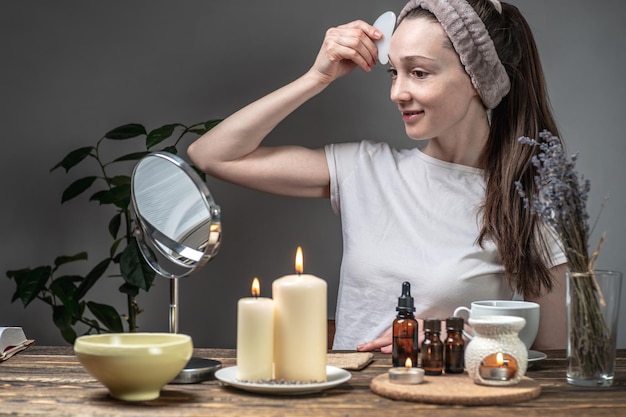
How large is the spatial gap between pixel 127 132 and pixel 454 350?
1.61 m

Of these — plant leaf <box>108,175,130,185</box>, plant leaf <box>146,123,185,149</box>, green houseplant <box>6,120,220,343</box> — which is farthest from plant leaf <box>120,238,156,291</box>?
plant leaf <box>146,123,185,149</box>

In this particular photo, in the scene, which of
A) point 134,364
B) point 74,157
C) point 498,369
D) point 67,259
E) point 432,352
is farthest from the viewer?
point 67,259

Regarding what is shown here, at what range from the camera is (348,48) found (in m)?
2.10

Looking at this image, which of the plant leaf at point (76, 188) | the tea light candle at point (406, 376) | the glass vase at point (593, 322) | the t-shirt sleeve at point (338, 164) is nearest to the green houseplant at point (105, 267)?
the plant leaf at point (76, 188)

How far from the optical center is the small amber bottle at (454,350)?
140cm

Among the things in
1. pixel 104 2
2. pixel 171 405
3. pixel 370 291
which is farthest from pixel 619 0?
pixel 171 405

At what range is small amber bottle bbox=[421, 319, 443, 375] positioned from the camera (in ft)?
4.58

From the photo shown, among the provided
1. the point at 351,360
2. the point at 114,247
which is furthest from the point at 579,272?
the point at 114,247

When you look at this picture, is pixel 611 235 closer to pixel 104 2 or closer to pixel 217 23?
pixel 217 23

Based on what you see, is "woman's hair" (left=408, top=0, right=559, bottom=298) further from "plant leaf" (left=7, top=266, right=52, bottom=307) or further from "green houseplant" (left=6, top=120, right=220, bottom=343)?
"plant leaf" (left=7, top=266, right=52, bottom=307)

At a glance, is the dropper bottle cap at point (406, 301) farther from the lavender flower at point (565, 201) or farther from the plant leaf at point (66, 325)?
the plant leaf at point (66, 325)

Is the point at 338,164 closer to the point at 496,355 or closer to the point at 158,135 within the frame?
the point at 158,135

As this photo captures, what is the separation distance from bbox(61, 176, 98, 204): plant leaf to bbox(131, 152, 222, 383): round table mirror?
1272mm

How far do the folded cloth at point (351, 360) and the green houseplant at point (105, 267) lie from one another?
3.75 feet
